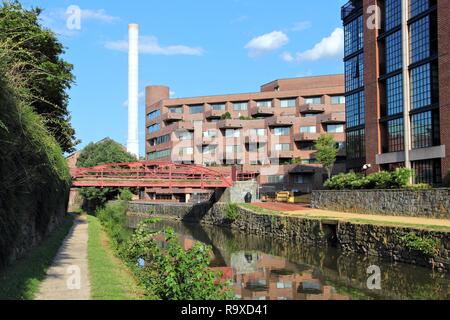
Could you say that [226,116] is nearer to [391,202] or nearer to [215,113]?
[215,113]

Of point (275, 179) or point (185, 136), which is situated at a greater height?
point (185, 136)

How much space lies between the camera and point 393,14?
40.3m

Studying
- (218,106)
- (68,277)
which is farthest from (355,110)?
(218,106)

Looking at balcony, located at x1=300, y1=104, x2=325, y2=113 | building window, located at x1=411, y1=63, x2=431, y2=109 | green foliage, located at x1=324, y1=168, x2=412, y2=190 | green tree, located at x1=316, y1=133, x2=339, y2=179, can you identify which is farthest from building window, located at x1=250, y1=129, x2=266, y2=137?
building window, located at x1=411, y1=63, x2=431, y2=109

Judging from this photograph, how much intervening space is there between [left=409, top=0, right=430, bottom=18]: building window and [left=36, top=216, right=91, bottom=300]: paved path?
29737 mm

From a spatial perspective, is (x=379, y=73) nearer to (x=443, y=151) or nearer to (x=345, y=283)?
(x=443, y=151)

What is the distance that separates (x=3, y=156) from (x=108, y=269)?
17.2ft

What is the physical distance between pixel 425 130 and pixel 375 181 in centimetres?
633

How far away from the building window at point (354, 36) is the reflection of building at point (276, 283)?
29.3 m

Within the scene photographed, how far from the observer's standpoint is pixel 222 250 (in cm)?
2966

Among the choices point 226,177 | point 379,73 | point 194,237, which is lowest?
point 194,237

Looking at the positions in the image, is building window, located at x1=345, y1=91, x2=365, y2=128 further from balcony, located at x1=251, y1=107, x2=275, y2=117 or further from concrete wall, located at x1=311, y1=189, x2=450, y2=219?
balcony, located at x1=251, y1=107, x2=275, y2=117

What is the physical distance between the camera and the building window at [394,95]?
3922 centimetres

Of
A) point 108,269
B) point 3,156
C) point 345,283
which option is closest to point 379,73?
point 345,283
